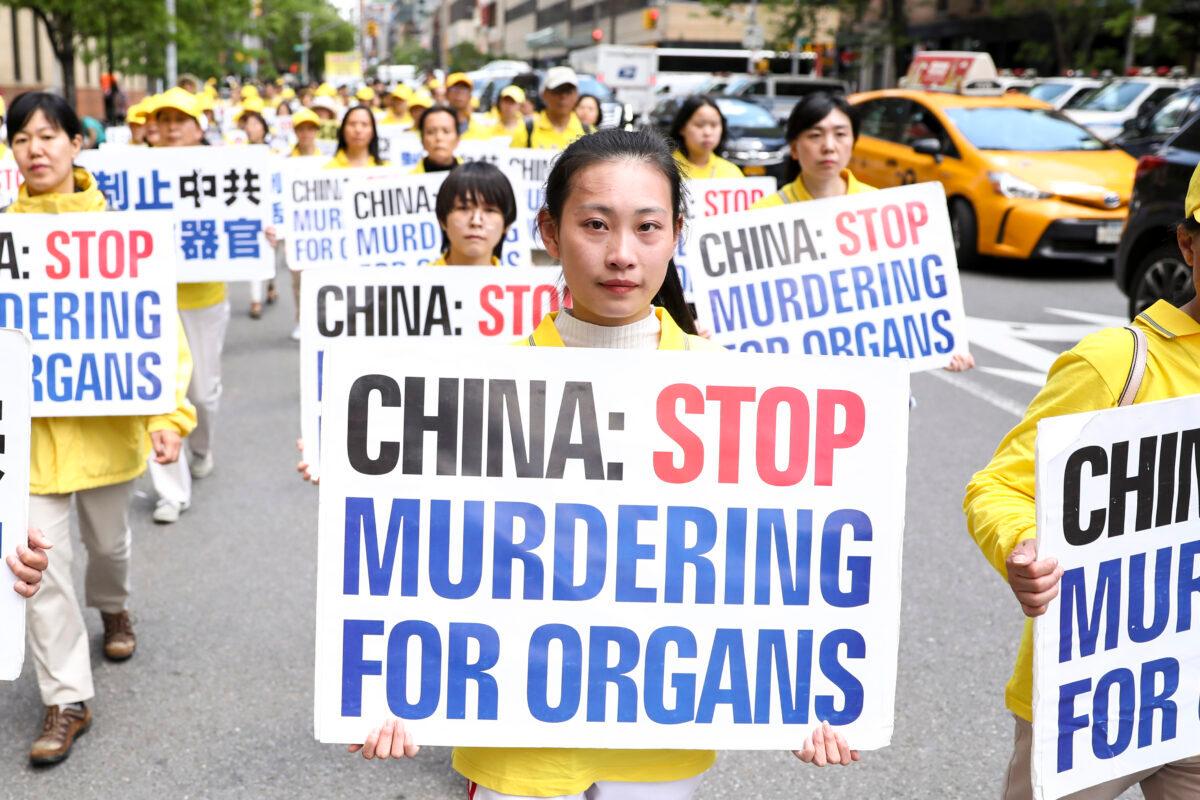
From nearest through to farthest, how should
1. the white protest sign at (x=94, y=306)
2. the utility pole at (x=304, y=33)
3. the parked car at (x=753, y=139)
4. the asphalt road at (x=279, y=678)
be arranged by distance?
the asphalt road at (x=279, y=678)
the white protest sign at (x=94, y=306)
the parked car at (x=753, y=139)
the utility pole at (x=304, y=33)

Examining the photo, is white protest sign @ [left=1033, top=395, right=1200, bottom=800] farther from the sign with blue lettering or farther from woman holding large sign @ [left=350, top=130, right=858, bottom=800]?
woman holding large sign @ [left=350, top=130, right=858, bottom=800]

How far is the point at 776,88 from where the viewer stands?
28875 mm

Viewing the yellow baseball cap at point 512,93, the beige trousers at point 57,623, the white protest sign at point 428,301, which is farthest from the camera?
the yellow baseball cap at point 512,93

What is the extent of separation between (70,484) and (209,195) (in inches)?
149

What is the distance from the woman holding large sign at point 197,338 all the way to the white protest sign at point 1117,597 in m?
5.15

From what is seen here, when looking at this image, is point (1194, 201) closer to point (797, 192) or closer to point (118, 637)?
point (797, 192)

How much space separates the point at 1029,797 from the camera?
270cm

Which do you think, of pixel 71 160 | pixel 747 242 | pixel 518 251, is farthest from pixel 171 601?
pixel 518 251

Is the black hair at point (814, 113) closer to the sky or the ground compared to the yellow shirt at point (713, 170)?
closer to the sky

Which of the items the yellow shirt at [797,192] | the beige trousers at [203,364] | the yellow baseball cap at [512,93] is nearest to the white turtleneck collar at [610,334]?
the yellow shirt at [797,192]

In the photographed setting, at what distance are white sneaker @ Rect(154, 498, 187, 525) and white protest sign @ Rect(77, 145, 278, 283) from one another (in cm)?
146

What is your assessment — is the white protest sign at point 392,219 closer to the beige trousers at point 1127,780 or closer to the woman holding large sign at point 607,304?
the woman holding large sign at point 607,304

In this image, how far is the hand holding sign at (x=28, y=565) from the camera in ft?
9.48

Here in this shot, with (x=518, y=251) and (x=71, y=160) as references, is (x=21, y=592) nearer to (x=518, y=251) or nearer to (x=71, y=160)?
(x=71, y=160)
